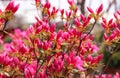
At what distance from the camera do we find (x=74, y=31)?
2.73 meters

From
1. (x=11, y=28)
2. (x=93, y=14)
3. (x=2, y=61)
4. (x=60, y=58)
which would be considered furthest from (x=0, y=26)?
(x=11, y=28)

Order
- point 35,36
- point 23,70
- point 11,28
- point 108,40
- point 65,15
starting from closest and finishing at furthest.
A: point 35,36, point 23,70, point 108,40, point 65,15, point 11,28

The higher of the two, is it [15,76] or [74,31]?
[74,31]

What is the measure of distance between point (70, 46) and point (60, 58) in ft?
0.38

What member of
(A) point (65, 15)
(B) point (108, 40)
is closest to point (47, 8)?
(A) point (65, 15)

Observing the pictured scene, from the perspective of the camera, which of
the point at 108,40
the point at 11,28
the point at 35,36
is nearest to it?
the point at 35,36

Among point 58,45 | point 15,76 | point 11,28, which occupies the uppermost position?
point 58,45

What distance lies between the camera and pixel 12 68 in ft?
8.59

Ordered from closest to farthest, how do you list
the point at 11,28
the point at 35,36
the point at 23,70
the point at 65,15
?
the point at 35,36 → the point at 23,70 → the point at 65,15 → the point at 11,28

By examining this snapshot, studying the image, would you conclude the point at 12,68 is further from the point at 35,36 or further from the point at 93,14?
the point at 93,14

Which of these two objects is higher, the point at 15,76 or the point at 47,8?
the point at 47,8

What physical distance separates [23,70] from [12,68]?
0.08 meters

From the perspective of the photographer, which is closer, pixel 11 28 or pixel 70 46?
pixel 70 46

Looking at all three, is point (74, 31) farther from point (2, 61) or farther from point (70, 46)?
point (2, 61)
